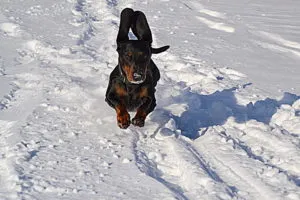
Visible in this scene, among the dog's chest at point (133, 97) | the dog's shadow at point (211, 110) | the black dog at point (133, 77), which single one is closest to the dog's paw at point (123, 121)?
the black dog at point (133, 77)

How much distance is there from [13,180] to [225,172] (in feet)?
4.34

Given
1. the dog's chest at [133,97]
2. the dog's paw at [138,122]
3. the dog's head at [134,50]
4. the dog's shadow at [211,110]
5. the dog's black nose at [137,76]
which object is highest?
the dog's head at [134,50]

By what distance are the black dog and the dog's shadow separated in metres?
0.26

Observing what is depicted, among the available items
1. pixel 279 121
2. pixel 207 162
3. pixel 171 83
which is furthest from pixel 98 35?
pixel 207 162

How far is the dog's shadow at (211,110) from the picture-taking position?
14.7 feet

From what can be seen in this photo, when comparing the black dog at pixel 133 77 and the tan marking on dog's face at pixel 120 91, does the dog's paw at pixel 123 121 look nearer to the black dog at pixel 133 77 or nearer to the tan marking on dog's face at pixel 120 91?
the black dog at pixel 133 77

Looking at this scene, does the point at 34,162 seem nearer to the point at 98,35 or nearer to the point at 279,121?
the point at 279,121

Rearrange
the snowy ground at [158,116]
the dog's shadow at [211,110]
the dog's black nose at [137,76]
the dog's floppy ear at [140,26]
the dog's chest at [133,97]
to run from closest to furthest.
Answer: the snowy ground at [158,116] < the dog's black nose at [137,76] < the dog's chest at [133,97] < the dog's shadow at [211,110] < the dog's floppy ear at [140,26]

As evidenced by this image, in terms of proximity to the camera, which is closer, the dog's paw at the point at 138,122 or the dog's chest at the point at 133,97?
the dog's paw at the point at 138,122

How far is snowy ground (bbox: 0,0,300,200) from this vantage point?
10.7 ft

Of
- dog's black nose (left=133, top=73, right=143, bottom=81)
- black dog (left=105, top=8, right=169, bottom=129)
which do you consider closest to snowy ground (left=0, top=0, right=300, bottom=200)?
black dog (left=105, top=8, right=169, bottom=129)

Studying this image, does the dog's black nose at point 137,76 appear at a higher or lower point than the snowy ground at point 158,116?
higher

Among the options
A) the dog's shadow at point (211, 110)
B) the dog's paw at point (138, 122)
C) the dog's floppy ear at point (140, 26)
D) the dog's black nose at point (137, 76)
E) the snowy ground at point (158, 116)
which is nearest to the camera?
the snowy ground at point (158, 116)

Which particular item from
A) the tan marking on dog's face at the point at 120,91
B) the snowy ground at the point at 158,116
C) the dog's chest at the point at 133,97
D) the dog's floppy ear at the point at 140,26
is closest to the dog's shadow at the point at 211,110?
the snowy ground at the point at 158,116
